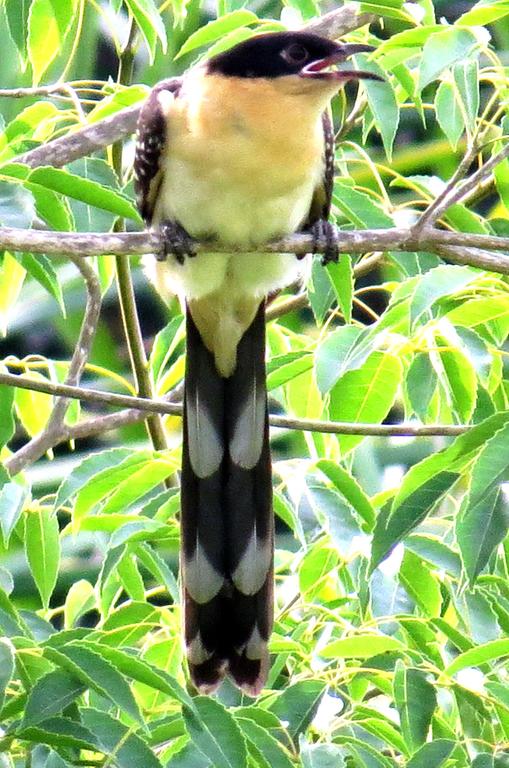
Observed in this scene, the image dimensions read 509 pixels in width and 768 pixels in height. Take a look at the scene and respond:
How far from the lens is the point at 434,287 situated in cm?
209

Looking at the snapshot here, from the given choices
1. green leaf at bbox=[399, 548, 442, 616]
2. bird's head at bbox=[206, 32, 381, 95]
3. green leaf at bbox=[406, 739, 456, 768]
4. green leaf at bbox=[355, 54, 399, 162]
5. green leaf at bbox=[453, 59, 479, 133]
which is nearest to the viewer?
green leaf at bbox=[406, 739, 456, 768]

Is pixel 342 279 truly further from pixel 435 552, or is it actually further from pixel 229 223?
pixel 435 552

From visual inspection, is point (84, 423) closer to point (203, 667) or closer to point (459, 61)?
point (203, 667)

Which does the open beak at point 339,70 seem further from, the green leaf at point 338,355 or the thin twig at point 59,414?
the thin twig at point 59,414

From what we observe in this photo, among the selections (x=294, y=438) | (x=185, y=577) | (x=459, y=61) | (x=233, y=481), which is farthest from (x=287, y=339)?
(x=294, y=438)

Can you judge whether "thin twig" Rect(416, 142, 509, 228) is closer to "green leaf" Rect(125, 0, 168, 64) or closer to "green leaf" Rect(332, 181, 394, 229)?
"green leaf" Rect(332, 181, 394, 229)

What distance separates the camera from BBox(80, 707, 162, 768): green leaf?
6.15ft

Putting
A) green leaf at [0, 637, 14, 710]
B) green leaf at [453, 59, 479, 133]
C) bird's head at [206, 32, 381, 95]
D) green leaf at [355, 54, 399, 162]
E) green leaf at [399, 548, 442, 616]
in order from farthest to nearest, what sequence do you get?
1. bird's head at [206, 32, 381, 95]
2. green leaf at [355, 54, 399, 162]
3. green leaf at [399, 548, 442, 616]
4. green leaf at [453, 59, 479, 133]
5. green leaf at [0, 637, 14, 710]

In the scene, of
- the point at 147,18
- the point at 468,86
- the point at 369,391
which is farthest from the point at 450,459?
the point at 147,18

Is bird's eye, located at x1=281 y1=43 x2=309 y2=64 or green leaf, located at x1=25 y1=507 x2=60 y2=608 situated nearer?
green leaf, located at x1=25 y1=507 x2=60 y2=608

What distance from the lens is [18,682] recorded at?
220cm

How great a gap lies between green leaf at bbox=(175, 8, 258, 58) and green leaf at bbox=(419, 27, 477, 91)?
582mm

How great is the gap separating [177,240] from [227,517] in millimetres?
592

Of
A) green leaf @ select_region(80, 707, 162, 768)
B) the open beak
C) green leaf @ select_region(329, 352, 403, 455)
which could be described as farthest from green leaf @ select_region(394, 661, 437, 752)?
the open beak
